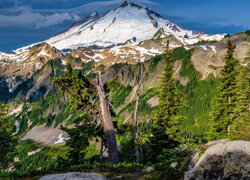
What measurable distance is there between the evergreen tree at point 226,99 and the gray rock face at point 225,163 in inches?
892

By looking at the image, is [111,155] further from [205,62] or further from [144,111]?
[205,62]

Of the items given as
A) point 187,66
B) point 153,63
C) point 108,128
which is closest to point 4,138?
point 108,128

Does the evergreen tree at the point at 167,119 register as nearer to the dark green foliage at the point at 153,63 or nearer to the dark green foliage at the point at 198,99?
the dark green foliage at the point at 198,99

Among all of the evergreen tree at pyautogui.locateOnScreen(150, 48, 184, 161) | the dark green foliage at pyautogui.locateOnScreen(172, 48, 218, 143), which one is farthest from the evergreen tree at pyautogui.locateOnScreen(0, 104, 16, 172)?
the dark green foliage at pyautogui.locateOnScreen(172, 48, 218, 143)

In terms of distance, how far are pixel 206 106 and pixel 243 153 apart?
125m

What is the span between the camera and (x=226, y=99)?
28.2 metres

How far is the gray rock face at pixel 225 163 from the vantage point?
6.30 metres

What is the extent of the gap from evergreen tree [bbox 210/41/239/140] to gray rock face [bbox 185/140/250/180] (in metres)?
22.7

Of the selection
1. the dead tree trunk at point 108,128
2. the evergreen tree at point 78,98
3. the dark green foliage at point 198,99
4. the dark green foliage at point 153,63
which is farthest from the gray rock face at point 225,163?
the dark green foliage at point 153,63

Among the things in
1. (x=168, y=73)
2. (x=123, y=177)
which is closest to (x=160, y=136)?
(x=168, y=73)

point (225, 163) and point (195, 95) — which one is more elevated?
point (195, 95)

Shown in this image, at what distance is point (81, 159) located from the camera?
→ 22406 mm

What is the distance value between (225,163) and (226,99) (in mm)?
24230

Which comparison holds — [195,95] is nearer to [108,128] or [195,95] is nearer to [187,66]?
[187,66]
